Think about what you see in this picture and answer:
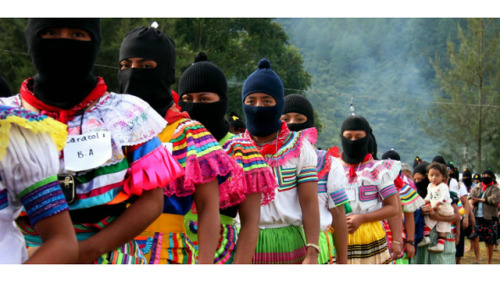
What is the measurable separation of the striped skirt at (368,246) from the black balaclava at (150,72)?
395 centimetres

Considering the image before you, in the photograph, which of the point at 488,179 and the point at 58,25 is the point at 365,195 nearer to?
the point at 58,25

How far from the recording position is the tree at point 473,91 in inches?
1513

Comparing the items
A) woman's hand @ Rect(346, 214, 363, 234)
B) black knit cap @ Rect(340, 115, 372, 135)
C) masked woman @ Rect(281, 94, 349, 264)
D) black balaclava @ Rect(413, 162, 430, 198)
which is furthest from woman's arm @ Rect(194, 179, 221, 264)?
black balaclava @ Rect(413, 162, 430, 198)

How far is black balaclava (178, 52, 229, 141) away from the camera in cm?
420

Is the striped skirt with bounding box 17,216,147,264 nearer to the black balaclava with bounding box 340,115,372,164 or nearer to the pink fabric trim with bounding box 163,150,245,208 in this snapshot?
the pink fabric trim with bounding box 163,150,245,208

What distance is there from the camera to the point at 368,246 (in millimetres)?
7297

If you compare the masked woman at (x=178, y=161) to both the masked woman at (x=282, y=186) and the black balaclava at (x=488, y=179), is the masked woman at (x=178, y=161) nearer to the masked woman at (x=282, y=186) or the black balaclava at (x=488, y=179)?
the masked woman at (x=282, y=186)

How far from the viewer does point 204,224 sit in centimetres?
352

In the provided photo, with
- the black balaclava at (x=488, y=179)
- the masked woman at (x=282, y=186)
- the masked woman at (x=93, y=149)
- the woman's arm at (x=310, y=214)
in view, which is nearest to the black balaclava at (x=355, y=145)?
the masked woman at (x=282, y=186)

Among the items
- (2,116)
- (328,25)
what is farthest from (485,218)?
(328,25)

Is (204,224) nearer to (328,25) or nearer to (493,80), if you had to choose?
(493,80)

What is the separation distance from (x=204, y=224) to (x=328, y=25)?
85.8 meters

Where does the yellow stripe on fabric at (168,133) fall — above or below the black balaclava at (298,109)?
below

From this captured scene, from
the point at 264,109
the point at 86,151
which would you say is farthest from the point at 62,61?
the point at 264,109
